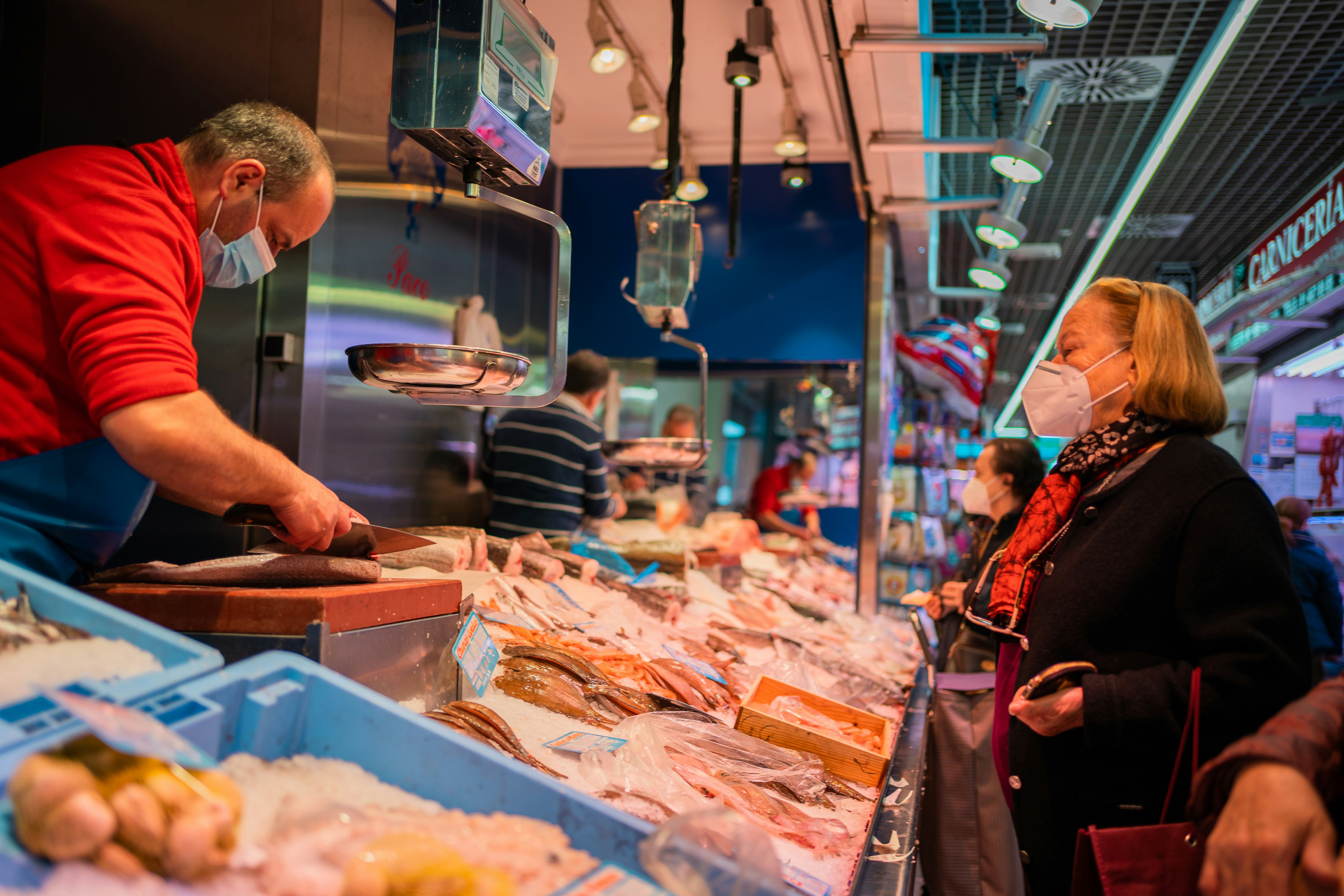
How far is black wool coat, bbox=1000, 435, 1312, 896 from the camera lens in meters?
1.56

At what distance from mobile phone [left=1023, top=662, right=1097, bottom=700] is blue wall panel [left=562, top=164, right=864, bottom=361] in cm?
467

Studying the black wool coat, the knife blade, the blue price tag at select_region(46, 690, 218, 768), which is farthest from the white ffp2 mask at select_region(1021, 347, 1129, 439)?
the blue price tag at select_region(46, 690, 218, 768)

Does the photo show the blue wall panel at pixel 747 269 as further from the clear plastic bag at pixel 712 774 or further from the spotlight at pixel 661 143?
the clear plastic bag at pixel 712 774

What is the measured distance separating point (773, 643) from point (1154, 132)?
6.12 meters

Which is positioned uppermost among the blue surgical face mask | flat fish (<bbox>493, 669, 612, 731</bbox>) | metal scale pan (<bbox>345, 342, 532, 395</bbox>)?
the blue surgical face mask

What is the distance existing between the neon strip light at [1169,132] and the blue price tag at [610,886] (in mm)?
1426

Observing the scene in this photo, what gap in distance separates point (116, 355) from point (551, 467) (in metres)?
3.18

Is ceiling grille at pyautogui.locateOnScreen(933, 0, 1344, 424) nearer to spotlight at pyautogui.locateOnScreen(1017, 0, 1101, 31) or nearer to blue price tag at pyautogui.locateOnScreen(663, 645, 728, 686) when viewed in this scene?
spotlight at pyautogui.locateOnScreen(1017, 0, 1101, 31)

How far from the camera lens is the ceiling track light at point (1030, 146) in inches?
172

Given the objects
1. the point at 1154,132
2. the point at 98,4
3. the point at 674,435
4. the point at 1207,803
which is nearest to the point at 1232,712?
the point at 1207,803

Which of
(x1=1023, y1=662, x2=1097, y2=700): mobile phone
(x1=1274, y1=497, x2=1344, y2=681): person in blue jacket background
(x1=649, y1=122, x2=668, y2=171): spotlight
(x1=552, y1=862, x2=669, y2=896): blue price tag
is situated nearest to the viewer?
(x1=552, y1=862, x2=669, y2=896): blue price tag

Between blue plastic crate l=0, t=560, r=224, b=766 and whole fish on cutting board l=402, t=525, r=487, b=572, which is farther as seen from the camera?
whole fish on cutting board l=402, t=525, r=487, b=572

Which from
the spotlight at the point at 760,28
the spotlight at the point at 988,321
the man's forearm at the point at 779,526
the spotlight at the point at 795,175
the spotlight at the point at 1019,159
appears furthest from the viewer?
the spotlight at the point at 988,321

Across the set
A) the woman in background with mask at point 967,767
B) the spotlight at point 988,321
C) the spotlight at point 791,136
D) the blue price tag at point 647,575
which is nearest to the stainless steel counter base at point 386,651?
the blue price tag at point 647,575
